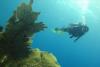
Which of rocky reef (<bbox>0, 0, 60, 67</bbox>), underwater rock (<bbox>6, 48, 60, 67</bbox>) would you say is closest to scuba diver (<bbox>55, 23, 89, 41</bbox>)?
rocky reef (<bbox>0, 0, 60, 67</bbox>)

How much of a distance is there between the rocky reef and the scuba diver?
656mm

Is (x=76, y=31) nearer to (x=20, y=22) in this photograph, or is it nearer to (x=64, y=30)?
(x=64, y=30)

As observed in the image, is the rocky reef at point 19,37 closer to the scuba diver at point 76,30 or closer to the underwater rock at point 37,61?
A: the underwater rock at point 37,61

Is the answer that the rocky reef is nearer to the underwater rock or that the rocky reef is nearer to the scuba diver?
the underwater rock

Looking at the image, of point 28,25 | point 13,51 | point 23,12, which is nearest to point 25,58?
point 13,51

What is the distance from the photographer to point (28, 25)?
5746mm

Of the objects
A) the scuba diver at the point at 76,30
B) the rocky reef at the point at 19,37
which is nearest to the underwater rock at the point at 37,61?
the rocky reef at the point at 19,37

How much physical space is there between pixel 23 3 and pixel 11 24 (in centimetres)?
68

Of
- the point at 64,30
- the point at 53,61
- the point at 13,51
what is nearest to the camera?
the point at 13,51

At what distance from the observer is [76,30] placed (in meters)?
5.78

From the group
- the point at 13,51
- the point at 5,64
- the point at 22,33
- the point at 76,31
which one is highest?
the point at 76,31

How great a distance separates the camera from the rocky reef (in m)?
5.63

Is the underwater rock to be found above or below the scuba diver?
below

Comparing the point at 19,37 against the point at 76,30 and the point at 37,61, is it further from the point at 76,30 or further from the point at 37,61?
the point at 76,30
